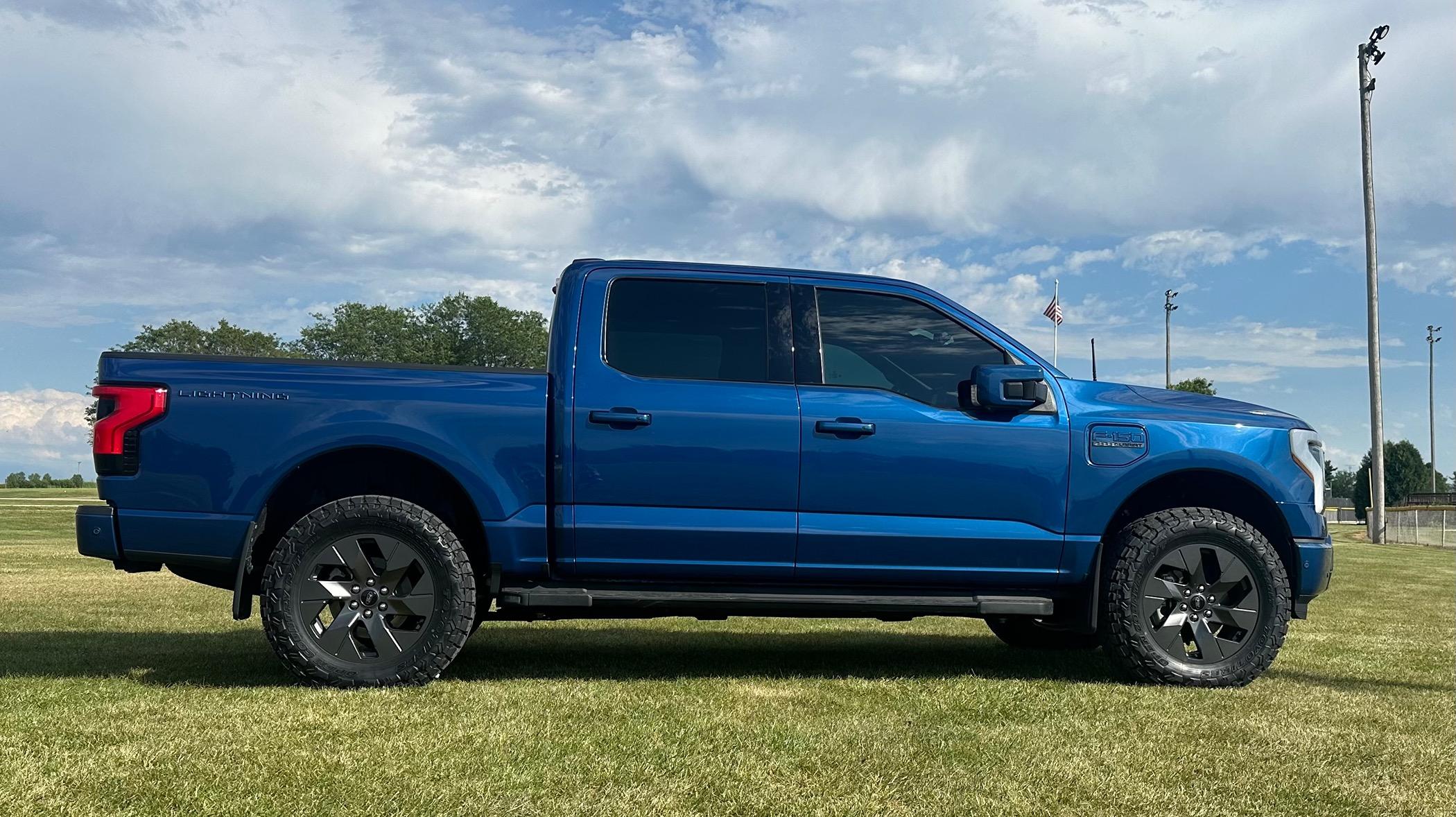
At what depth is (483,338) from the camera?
311ft

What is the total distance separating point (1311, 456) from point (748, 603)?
2963 mm

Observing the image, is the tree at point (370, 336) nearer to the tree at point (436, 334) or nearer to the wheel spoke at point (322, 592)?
the tree at point (436, 334)

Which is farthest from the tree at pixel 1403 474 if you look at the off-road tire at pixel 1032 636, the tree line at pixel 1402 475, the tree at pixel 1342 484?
the off-road tire at pixel 1032 636

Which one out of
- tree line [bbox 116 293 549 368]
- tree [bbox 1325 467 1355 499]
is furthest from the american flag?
tree [bbox 1325 467 1355 499]

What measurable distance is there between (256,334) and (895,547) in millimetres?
85597

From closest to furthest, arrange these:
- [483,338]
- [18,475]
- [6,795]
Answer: [6,795] < [483,338] < [18,475]

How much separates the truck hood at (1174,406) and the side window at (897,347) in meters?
0.46

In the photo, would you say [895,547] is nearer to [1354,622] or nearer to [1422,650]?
[1422,650]

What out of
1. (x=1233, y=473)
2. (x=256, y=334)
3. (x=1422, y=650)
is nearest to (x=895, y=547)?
(x=1233, y=473)

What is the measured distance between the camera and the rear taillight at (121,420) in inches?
198

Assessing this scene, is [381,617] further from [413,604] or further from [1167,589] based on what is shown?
[1167,589]

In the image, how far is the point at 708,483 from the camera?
17.1 feet

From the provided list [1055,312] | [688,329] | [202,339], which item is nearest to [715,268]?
[688,329]

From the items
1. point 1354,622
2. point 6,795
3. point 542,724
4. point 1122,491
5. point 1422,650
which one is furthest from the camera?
point 1354,622
